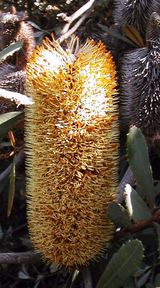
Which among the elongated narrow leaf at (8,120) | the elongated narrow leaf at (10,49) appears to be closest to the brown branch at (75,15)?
the elongated narrow leaf at (10,49)

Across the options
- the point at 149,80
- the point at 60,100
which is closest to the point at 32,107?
the point at 60,100

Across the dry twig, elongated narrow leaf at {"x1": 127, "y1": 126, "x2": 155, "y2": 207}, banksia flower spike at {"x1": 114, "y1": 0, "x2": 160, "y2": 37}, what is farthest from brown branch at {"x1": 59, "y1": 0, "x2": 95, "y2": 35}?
elongated narrow leaf at {"x1": 127, "y1": 126, "x2": 155, "y2": 207}

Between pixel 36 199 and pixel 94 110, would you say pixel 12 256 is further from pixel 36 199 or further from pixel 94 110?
pixel 94 110

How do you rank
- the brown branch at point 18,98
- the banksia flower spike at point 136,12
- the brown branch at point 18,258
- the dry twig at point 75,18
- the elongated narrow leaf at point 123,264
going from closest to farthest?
the elongated narrow leaf at point 123,264 < the brown branch at point 18,98 < the brown branch at point 18,258 < the banksia flower spike at point 136,12 < the dry twig at point 75,18

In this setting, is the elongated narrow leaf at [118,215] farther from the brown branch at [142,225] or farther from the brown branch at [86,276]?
the brown branch at [86,276]

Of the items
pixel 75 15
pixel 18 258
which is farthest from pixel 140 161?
pixel 75 15

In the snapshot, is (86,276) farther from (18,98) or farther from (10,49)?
(10,49)
